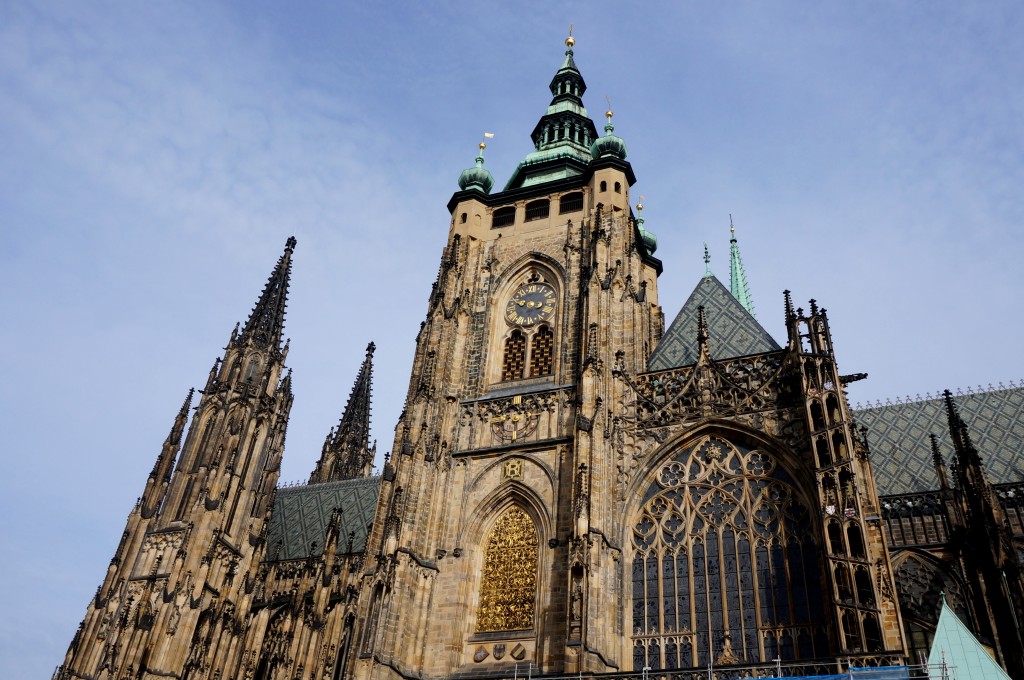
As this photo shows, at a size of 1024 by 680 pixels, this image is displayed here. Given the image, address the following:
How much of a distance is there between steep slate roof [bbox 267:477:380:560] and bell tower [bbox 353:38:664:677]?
12496mm

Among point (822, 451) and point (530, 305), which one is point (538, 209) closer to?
point (530, 305)

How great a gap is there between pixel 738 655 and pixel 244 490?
22.7 meters

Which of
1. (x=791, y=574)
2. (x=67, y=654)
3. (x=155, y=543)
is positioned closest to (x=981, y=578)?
(x=791, y=574)

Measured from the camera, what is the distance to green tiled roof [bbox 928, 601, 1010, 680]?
655 inches

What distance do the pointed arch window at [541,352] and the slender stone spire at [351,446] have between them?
79.7 feet

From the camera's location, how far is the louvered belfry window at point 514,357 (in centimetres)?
2547

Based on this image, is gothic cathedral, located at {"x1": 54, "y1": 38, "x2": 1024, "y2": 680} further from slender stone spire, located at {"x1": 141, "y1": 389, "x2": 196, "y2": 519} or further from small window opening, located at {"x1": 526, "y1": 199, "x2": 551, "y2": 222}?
slender stone spire, located at {"x1": 141, "y1": 389, "x2": 196, "y2": 519}

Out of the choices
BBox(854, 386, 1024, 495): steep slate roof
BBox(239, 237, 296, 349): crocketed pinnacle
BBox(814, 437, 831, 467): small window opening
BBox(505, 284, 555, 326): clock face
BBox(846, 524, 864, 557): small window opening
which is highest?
BBox(239, 237, 296, 349): crocketed pinnacle

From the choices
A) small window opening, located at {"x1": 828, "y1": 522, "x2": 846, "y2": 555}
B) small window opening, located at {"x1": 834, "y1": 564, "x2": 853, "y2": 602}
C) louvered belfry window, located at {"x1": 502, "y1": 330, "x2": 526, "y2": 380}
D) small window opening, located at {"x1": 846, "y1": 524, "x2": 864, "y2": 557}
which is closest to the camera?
small window opening, located at {"x1": 834, "y1": 564, "x2": 853, "y2": 602}

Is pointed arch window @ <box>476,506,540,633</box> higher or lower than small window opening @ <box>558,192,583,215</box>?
lower

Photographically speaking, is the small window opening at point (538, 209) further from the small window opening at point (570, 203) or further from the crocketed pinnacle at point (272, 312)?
the crocketed pinnacle at point (272, 312)

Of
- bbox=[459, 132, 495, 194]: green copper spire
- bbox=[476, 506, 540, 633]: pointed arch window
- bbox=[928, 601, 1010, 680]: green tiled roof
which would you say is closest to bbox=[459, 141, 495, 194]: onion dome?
bbox=[459, 132, 495, 194]: green copper spire

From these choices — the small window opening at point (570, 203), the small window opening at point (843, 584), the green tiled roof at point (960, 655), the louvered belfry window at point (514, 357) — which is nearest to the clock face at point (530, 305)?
the louvered belfry window at point (514, 357)

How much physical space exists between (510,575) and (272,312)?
2433 cm
